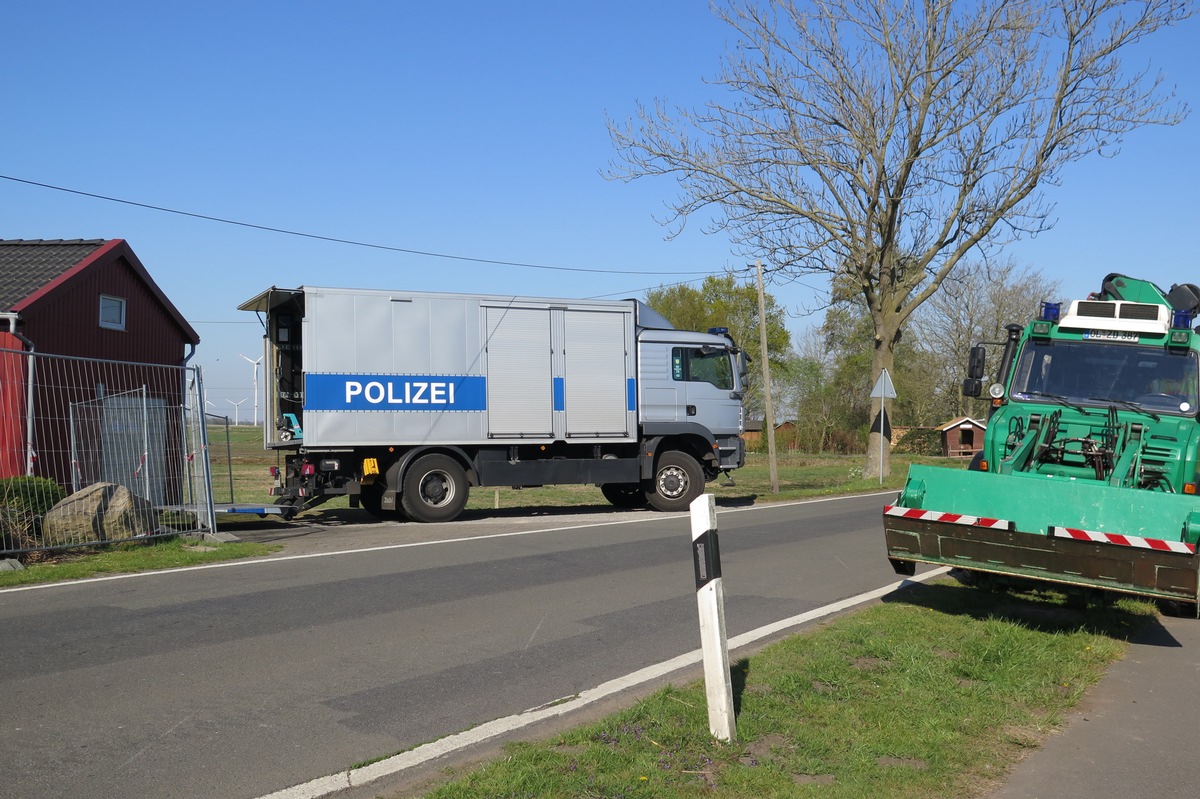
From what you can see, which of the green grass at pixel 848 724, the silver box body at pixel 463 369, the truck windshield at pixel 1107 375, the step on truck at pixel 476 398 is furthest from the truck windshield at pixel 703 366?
the green grass at pixel 848 724

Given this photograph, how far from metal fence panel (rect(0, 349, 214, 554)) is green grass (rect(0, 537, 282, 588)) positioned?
169mm

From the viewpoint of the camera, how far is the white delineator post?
4.92 meters

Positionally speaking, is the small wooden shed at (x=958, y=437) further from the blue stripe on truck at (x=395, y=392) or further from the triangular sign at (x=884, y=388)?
the blue stripe on truck at (x=395, y=392)

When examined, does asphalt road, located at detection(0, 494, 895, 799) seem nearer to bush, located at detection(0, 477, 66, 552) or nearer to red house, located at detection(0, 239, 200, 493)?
bush, located at detection(0, 477, 66, 552)

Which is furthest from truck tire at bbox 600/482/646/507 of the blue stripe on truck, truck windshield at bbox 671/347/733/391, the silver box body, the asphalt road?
the asphalt road

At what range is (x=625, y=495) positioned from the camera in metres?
20.7

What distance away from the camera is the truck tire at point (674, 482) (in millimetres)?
18875

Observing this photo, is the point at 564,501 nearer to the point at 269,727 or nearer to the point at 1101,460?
the point at 1101,460

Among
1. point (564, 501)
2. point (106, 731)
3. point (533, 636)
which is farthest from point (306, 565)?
point (564, 501)

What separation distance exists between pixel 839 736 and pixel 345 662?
3.29 meters

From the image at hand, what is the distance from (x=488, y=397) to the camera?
17094 millimetres

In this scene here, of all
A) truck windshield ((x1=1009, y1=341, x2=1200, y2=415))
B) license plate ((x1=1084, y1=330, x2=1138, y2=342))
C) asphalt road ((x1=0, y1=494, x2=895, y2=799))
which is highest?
license plate ((x1=1084, y1=330, x2=1138, y2=342))

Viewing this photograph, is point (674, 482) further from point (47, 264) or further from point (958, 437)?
point (958, 437)

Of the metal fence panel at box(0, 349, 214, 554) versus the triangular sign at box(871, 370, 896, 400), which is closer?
the metal fence panel at box(0, 349, 214, 554)
